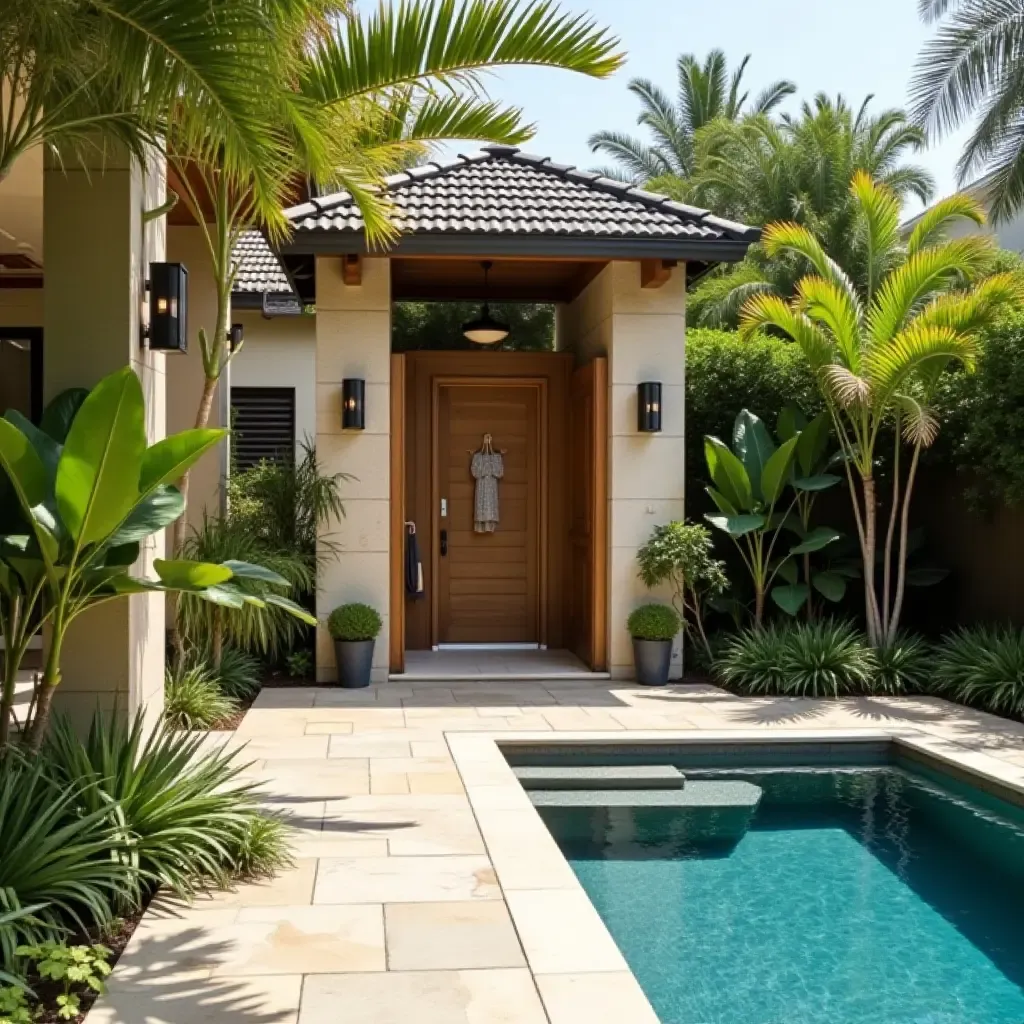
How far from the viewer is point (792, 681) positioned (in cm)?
936

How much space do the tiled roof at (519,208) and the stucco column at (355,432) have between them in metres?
0.53

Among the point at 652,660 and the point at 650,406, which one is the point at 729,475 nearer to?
the point at 650,406

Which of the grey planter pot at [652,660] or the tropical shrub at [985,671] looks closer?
the tropical shrub at [985,671]

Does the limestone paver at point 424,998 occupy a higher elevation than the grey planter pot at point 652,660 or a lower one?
lower

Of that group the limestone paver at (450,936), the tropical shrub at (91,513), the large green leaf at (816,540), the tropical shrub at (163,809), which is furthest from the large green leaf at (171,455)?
the large green leaf at (816,540)

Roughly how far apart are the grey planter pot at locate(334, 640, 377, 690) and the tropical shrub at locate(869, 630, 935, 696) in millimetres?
4015

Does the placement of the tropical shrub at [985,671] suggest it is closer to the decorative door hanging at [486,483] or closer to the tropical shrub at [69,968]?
the decorative door hanging at [486,483]

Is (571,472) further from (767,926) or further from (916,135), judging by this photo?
(916,135)

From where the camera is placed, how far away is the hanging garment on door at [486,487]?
11.6 m

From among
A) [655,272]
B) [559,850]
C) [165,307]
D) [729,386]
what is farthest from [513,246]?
[559,850]

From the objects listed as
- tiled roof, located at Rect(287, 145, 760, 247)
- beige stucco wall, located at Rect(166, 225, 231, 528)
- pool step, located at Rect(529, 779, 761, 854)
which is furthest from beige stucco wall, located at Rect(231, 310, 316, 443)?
pool step, located at Rect(529, 779, 761, 854)

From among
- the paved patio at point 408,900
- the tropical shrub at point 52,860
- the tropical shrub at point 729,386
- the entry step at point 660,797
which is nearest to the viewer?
the paved patio at point 408,900

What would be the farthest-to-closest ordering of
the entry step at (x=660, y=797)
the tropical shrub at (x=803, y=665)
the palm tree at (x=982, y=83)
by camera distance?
the palm tree at (x=982, y=83)
the tropical shrub at (x=803, y=665)
the entry step at (x=660, y=797)

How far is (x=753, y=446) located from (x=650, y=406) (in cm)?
112
